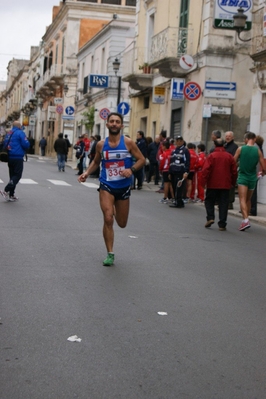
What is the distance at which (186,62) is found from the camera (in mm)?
26641

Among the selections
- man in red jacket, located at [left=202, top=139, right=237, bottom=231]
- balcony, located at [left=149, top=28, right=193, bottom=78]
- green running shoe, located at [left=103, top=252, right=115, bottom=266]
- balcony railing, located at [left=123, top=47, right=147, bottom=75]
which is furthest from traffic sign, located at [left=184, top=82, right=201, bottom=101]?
green running shoe, located at [left=103, top=252, right=115, bottom=266]

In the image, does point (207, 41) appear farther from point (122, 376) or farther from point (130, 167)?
point (122, 376)

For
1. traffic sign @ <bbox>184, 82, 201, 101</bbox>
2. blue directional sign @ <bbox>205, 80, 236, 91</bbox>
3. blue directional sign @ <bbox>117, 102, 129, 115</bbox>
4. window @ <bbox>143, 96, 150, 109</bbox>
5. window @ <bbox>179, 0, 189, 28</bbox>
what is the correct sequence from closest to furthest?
blue directional sign @ <bbox>205, 80, 236, 91</bbox>, traffic sign @ <bbox>184, 82, 201, 101</bbox>, window @ <bbox>179, 0, 189, 28</bbox>, blue directional sign @ <bbox>117, 102, 129, 115</bbox>, window @ <bbox>143, 96, 150, 109</bbox>

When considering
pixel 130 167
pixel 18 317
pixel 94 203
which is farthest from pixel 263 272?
pixel 94 203

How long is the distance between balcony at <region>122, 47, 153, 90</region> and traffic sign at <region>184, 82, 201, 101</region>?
33.1 ft

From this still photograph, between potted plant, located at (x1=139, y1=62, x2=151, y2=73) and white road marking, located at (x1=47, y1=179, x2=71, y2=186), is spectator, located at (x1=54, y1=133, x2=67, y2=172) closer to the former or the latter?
potted plant, located at (x1=139, y1=62, x2=151, y2=73)

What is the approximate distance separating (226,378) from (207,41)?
22.9 metres

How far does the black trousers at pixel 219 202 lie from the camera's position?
14.5 m

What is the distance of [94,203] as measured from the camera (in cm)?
1756

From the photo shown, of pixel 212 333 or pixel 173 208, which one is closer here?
pixel 212 333

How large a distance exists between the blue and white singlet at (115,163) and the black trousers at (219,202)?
17.1 ft

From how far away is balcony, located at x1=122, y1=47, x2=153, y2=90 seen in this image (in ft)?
111

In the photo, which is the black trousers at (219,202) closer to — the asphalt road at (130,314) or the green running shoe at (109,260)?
the asphalt road at (130,314)

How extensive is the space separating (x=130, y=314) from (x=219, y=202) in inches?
325
